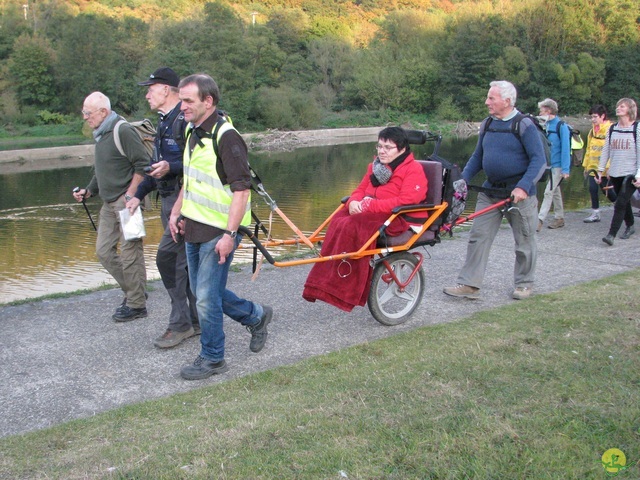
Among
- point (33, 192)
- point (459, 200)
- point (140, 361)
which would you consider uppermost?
point (459, 200)

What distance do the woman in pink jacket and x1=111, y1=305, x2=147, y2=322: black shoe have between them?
1697 mm

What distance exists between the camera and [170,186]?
19.5ft

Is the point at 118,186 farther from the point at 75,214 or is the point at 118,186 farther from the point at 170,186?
the point at 75,214

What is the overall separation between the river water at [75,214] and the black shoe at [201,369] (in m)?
2.06

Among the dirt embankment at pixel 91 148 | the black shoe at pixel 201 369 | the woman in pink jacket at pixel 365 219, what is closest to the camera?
the black shoe at pixel 201 369

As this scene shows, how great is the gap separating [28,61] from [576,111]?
55614mm

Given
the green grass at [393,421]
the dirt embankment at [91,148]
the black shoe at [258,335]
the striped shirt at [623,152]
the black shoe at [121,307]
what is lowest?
the dirt embankment at [91,148]

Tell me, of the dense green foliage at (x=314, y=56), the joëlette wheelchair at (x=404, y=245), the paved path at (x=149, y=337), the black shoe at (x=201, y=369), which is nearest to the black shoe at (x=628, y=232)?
the paved path at (x=149, y=337)

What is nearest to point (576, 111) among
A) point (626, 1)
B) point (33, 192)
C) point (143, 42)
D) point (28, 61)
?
point (626, 1)

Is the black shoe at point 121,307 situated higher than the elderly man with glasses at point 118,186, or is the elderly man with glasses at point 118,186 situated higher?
the elderly man with glasses at point 118,186

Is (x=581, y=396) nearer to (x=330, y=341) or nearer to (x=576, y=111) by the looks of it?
(x=330, y=341)

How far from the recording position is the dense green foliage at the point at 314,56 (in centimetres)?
6081

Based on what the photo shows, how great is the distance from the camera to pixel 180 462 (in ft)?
11.7

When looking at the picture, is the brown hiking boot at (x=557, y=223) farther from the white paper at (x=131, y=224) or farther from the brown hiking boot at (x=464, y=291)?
the white paper at (x=131, y=224)
